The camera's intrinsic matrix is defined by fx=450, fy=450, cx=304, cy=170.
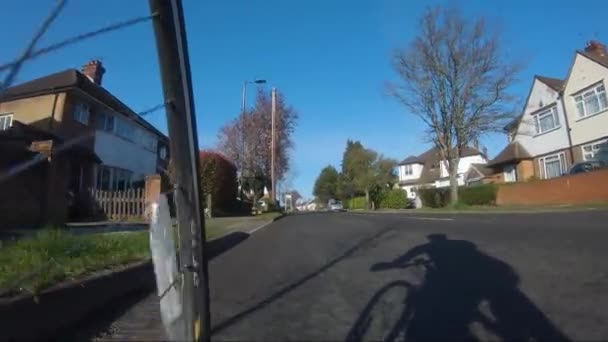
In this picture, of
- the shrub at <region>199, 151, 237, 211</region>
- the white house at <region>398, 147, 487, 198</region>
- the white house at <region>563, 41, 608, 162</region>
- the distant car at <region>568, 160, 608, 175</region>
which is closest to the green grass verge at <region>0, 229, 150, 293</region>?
the shrub at <region>199, 151, 237, 211</region>

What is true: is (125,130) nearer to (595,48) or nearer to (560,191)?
(560,191)

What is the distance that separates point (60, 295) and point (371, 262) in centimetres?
452

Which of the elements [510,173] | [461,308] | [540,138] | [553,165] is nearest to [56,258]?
[461,308]

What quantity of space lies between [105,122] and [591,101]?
2918 cm

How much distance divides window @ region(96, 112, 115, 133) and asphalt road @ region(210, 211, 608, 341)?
18080mm

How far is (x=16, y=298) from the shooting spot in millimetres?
3641

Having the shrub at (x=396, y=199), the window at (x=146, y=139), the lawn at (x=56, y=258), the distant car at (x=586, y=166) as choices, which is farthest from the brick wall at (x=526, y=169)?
the lawn at (x=56, y=258)

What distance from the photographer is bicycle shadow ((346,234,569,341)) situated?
360 cm

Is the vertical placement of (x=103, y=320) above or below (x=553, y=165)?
below

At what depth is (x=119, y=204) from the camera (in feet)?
60.5

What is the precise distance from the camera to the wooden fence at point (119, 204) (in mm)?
18234

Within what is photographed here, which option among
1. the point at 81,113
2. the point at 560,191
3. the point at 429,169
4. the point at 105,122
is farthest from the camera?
the point at 429,169

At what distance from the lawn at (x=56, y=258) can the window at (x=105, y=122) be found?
60.2ft

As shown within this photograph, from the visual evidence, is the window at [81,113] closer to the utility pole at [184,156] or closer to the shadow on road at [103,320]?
the shadow on road at [103,320]
